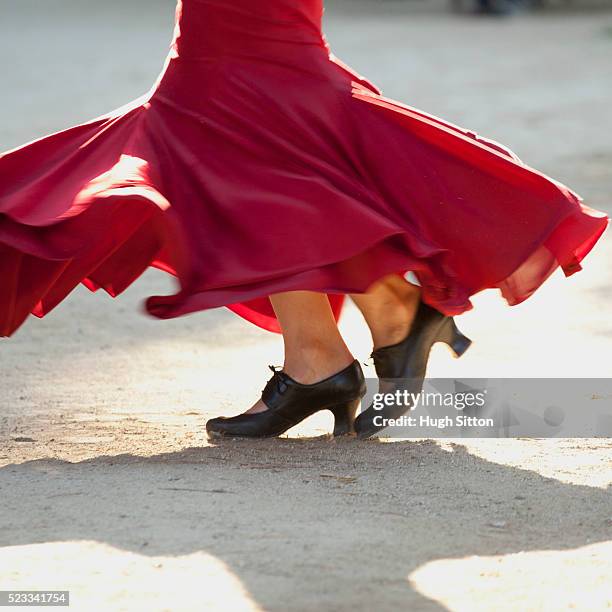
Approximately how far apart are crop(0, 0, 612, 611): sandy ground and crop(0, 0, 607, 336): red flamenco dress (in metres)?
0.32

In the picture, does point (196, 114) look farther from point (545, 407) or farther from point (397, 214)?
point (545, 407)

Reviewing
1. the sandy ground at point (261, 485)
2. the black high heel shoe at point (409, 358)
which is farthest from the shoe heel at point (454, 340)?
the sandy ground at point (261, 485)

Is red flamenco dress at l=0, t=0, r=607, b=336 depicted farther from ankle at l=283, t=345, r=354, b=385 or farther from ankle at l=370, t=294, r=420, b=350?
ankle at l=283, t=345, r=354, b=385

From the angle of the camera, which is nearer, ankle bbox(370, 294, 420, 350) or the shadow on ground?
the shadow on ground

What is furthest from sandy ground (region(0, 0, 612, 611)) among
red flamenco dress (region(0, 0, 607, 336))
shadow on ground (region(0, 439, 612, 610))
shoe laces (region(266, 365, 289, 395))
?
red flamenco dress (region(0, 0, 607, 336))

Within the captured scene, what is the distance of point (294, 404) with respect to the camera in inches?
102

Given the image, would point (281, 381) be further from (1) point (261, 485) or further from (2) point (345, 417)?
(1) point (261, 485)

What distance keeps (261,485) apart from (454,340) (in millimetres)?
568

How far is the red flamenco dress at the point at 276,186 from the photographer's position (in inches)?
93.2

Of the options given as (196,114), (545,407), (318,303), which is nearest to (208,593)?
(318,303)

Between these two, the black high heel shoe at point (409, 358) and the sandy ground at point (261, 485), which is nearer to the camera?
the sandy ground at point (261, 485)

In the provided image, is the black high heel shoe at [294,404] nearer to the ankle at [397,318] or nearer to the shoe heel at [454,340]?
the ankle at [397,318]

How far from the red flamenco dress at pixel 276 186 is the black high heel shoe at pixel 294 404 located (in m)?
0.23

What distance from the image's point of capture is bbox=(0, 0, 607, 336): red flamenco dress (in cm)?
237
